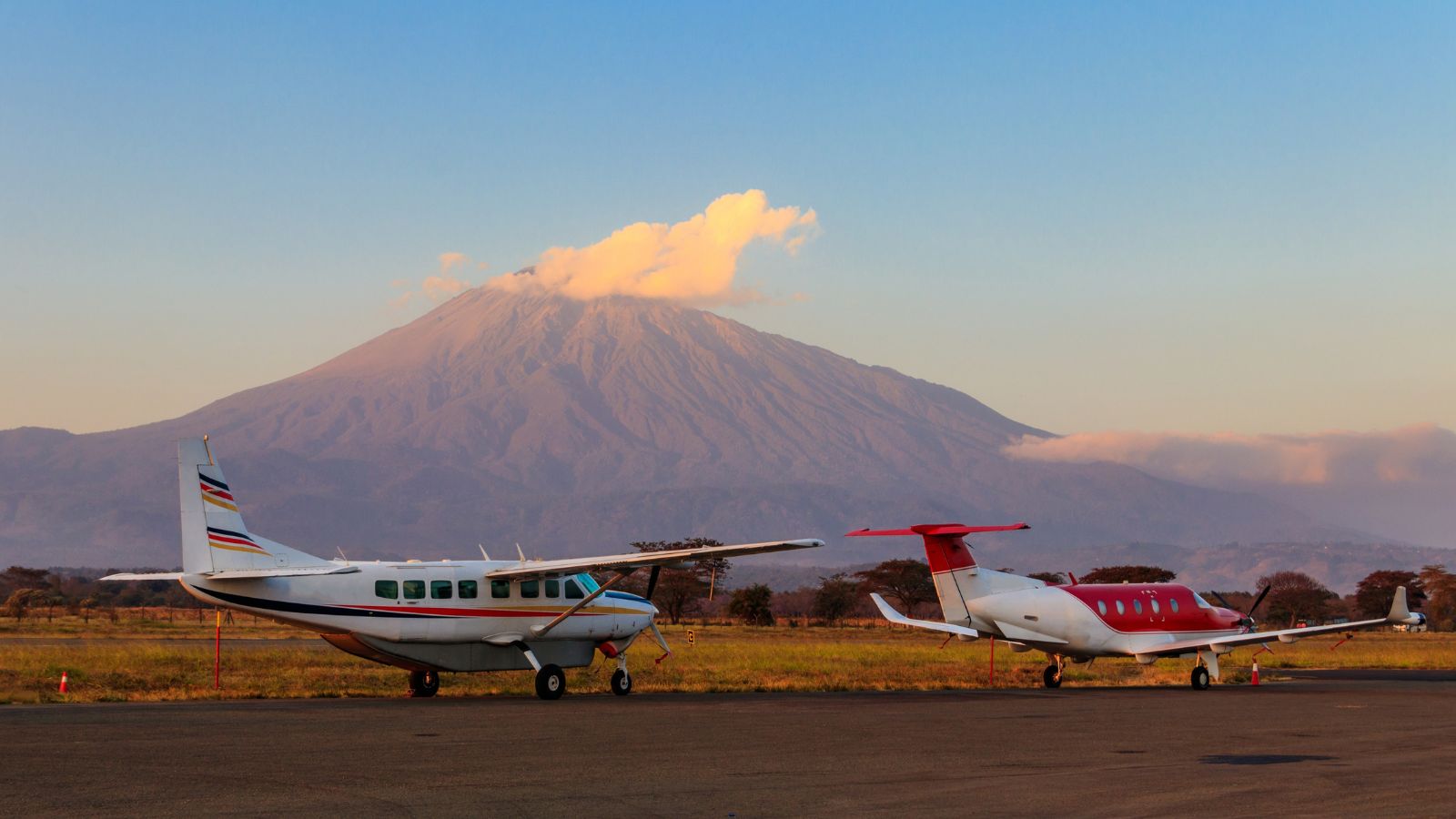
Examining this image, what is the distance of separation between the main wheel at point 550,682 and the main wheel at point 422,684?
5.91 feet

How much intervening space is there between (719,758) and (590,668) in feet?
62.1

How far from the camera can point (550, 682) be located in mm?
26453

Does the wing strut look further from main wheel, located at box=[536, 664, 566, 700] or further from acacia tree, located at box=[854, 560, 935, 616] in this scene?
acacia tree, located at box=[854, 560, 935, 616]

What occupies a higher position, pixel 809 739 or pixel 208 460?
pixel 208 460

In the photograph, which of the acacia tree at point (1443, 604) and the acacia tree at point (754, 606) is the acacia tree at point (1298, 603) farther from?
the acacia tree at point (754, 606)

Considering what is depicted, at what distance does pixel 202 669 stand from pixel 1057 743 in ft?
67.2

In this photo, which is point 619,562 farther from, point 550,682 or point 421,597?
point 421,597

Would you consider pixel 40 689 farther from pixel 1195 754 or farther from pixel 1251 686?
pixel 1251 686

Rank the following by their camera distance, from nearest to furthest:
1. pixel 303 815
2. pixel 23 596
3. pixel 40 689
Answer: pixel 303 815, pixel 40 689, pixel 23 596

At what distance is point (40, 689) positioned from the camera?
26891 millimetres

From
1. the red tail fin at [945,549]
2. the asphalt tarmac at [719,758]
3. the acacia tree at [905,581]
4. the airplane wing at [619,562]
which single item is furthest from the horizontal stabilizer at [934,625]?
the acacia tree at [905,581]

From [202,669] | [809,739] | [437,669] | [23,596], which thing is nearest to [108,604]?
[23,596]

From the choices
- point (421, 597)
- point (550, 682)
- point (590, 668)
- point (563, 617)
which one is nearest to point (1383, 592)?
point (590, 668)

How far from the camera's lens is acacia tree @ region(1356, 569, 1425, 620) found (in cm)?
10481
